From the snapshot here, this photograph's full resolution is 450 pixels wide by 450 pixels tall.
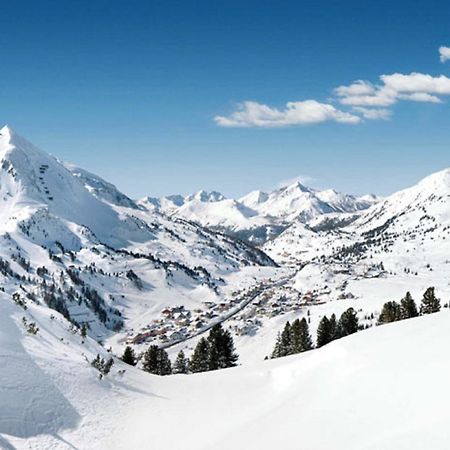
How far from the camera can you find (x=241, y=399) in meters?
29.2

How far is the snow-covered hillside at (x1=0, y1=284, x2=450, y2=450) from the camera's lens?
18.9m

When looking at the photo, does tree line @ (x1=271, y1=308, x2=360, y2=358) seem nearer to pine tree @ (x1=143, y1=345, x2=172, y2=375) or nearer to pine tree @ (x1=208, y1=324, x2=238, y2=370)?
pine tree @ (x1=208, y1=324, x2=238, y2=370)

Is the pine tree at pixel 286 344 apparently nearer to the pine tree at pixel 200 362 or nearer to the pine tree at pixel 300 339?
the pine tree at pixel 300 339

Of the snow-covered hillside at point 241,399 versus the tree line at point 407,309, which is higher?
the snow-covered hillside at point 241,399

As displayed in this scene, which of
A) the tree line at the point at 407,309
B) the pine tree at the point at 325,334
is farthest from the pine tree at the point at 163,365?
the tree line at the point at 407,309

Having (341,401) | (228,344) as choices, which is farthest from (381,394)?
(228,344)

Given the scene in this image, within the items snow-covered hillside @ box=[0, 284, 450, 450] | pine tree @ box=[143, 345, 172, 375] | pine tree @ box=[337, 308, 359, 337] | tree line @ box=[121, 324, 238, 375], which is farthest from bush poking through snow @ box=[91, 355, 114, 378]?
pine tree @ box=[337, 308, 359, 337]

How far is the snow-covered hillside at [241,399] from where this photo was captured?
62.0 feet

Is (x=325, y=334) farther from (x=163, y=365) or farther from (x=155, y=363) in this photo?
(x=155, y=363)

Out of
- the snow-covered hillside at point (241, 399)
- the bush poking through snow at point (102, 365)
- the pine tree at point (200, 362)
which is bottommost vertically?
the pine tree at point (200, 362)

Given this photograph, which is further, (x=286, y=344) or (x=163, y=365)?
(x=286, y=344)

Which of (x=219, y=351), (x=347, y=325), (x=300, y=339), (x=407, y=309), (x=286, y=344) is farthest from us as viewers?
Result: (x=347, y=325)

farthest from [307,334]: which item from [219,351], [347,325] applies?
[219,351]

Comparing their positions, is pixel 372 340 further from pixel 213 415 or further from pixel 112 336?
pixel 112 336
